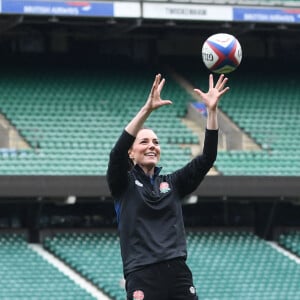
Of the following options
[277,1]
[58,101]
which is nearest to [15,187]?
[58,101]

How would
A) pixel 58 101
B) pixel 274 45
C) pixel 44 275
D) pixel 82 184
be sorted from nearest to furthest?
pixel 44 275 → pixel 82 184 → pixel 58 101 → pixel 274 45

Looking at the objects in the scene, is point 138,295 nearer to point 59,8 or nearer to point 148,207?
point 148,207

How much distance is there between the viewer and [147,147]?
7484 millimetres

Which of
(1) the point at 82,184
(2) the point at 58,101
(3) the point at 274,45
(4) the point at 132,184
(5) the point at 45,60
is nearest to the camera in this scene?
(4) the point at 132,184

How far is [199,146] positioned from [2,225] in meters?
4.03

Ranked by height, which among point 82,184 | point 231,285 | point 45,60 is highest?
point 45,60

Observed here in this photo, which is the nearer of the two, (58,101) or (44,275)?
(44,275)

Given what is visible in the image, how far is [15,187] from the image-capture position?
1945 cm

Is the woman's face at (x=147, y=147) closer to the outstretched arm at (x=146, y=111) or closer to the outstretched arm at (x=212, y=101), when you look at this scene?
the outstretched arm at (x=146, y=111)

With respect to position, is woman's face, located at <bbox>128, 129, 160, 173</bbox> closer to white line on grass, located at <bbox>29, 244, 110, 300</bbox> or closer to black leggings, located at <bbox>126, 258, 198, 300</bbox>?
black leggings, located at <bbox>126, 258, 198, 300</bbox>

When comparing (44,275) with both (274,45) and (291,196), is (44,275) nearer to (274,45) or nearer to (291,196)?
(291,196)

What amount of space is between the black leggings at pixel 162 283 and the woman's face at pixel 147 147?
0.63 m

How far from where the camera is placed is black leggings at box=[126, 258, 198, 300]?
24.2 ft

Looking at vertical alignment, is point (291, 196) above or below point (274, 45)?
below
